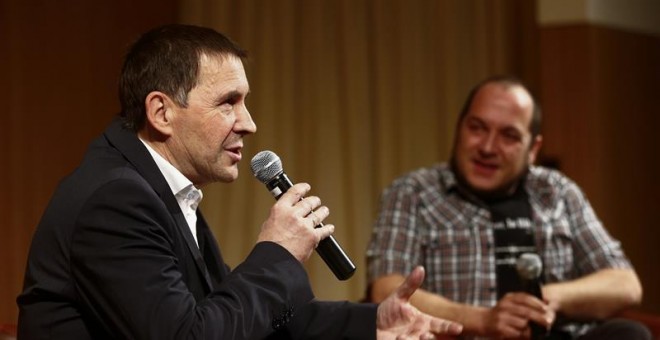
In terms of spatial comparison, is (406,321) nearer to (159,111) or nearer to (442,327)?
(442,327)

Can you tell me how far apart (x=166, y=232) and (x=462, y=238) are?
1.49 m

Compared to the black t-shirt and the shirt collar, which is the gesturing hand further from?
the black t-shirt

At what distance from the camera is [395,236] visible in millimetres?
2941

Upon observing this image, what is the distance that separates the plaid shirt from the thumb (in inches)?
39.9

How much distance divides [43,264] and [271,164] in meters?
0.42

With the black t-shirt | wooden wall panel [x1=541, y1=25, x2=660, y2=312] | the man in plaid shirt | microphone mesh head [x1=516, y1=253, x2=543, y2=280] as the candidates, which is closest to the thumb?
microphone mesh head [x1=516, y1=253, x2=543, y2=280]

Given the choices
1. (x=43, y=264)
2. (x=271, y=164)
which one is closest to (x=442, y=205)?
(x=271, y=164)

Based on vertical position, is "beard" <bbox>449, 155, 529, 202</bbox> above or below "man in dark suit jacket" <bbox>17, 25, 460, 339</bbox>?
below

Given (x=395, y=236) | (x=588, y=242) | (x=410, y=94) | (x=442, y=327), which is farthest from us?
(x=410, y=94)

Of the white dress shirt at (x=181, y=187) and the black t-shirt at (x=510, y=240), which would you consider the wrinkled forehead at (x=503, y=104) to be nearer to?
the black t-shirt at (x=510, y=240)

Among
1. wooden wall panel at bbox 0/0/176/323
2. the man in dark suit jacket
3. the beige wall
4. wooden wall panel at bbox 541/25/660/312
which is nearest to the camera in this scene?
the man in dark suit jacket

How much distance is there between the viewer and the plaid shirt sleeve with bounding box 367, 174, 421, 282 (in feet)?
9.57

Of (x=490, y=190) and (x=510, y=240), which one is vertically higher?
(x=490, y=190)

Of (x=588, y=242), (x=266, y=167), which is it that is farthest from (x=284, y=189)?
(x=588, y=242)
